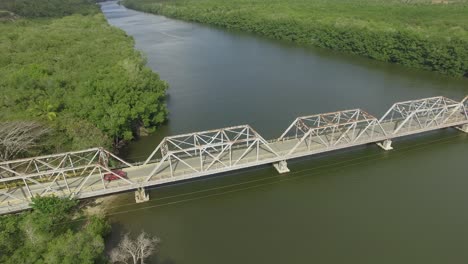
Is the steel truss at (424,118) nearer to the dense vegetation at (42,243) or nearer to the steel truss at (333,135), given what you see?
the steel truss at (333,135)

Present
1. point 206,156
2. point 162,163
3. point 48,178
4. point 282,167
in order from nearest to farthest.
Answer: point 48,178
point 162,163
point 206,156
point 282,167

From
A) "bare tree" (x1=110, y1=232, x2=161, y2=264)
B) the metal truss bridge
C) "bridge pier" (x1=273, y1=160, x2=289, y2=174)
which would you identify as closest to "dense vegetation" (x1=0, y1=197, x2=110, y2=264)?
"bare tree" (x1=110, y1=232, x2=161, y2=264)

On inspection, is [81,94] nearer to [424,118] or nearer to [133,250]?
[133,250]

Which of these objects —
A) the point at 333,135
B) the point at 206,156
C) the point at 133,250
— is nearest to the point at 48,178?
the point at 133,250

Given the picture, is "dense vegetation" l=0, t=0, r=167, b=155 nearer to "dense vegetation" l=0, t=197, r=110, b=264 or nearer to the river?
the river

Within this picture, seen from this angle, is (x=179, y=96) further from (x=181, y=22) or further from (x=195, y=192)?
(x=181, y=22)

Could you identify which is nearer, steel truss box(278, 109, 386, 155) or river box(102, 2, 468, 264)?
river box(102, 2, 468, 264)

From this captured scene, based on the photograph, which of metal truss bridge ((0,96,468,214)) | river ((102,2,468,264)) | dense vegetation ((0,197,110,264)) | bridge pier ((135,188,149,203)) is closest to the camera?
dense vegetation ((0,197,110,264))
